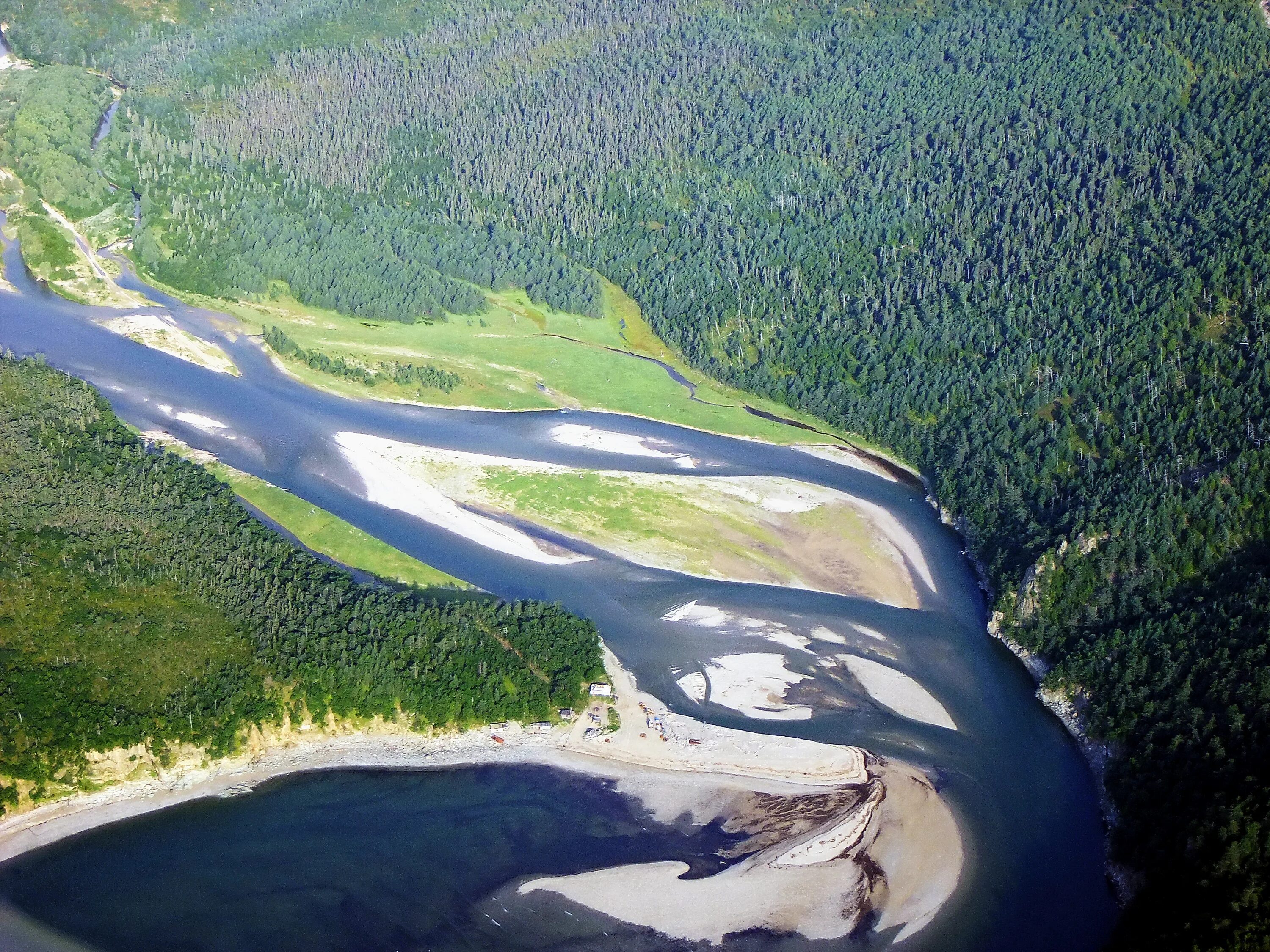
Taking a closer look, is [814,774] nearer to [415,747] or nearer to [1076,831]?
[1076,831]

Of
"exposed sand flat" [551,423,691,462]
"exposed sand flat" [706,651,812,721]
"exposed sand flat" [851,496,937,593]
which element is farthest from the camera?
"exposed sand flat" [551,423,691,462]

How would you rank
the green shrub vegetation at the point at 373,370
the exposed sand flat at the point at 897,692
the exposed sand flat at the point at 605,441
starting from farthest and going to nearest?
1. the green shrub vegetation at the point at 373,370
2. the exposed sand flat at the point at 605,441
3. the exposed sand flat at the point at 897,692

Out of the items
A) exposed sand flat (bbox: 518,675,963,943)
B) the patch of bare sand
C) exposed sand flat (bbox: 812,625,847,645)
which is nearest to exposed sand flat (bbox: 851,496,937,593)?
exposed sand flat (bbox: 812,625,847,645)

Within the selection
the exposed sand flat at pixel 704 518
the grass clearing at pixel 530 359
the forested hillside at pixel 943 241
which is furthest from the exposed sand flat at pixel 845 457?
the exposed sand flat at pixel 704 518

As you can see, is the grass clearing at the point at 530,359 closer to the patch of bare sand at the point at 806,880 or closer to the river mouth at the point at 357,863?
the patch of bare sand at the point at 806,880

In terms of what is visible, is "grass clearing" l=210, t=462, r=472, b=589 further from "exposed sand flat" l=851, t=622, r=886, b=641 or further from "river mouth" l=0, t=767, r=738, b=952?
"exposed sand flat" l=851, t=622, r=886, b=641

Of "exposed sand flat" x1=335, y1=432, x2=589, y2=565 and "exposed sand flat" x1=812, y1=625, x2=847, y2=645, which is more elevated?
"exposed sand flat" x1=812, y1=625, x2=847, y2=645

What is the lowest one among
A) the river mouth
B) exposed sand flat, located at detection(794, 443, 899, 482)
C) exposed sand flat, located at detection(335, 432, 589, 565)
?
the river mouth

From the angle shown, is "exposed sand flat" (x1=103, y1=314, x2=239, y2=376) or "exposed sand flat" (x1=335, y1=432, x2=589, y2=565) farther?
"exposed sand flat" (x1=103, y1=314, x2=239, y2=376)
